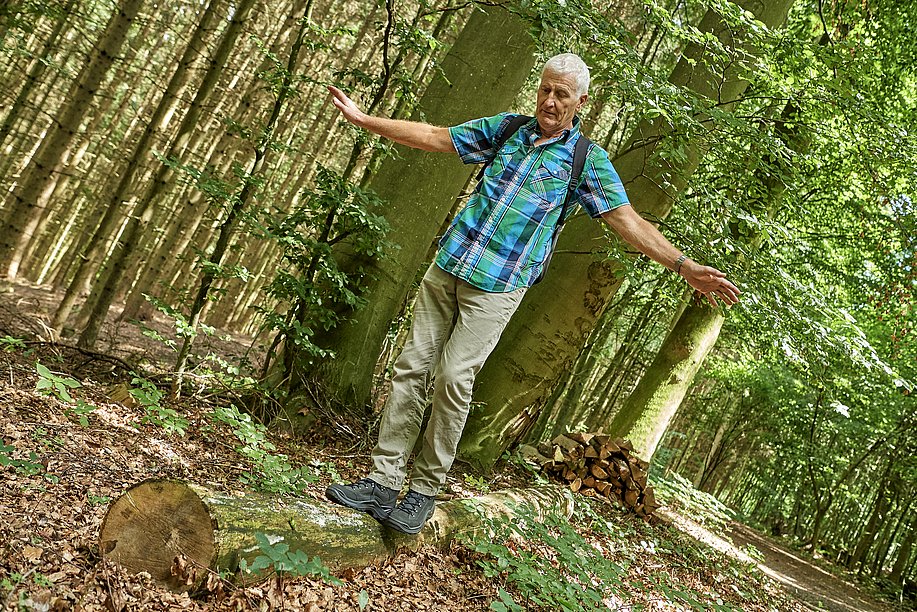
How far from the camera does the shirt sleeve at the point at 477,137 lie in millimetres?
3508

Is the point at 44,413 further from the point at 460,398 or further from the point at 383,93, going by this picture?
the point at 383,93

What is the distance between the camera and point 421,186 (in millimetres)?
6234

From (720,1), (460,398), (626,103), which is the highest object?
(720,1)

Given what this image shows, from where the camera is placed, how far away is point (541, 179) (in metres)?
3.37

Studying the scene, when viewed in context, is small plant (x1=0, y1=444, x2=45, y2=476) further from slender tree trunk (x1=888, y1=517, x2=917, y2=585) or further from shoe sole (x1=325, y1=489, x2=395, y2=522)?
slender tree trunk (x1=888, y1=517, x2=917, y2=585)

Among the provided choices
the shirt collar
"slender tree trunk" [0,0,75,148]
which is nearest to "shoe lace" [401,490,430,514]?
the shirt collar

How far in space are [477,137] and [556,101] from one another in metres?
0.45

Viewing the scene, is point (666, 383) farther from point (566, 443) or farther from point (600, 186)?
point (600, 186)

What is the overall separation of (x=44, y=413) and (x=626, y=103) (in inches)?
171

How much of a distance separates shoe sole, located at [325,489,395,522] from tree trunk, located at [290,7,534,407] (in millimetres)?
2734

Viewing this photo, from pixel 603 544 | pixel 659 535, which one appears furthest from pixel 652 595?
pixel 659 535

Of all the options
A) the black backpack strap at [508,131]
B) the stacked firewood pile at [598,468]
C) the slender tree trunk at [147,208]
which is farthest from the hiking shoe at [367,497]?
the stacked firewood pile at [598,468]

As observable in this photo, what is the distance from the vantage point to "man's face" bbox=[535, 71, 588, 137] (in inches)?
129

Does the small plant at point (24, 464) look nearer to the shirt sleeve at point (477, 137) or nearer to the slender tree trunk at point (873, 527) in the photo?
the shirt sleeve at point (477, 137)
